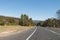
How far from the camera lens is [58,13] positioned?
13688cm

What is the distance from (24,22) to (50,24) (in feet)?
135

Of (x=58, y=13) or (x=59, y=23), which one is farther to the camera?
(x=59, y=23)

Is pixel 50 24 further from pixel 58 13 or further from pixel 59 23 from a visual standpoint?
pixel 58 13

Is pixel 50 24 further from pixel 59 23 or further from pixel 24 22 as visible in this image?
pixel 24 22

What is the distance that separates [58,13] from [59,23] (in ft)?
109

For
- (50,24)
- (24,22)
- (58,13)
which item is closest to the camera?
(58,13)

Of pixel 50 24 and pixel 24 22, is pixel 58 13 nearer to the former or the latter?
pixel 24 22

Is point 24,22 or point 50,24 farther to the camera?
point 50,24

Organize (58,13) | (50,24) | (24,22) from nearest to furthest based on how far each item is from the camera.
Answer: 1. (58,13)
2. (24,22)
3. (50,24)

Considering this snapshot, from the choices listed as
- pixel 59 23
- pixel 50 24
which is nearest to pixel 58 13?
pixel 59 23

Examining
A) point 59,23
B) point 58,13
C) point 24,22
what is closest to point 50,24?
point 59,23

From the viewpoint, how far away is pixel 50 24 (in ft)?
641

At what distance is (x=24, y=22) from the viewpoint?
162125 millimetres

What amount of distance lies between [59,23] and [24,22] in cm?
2945
